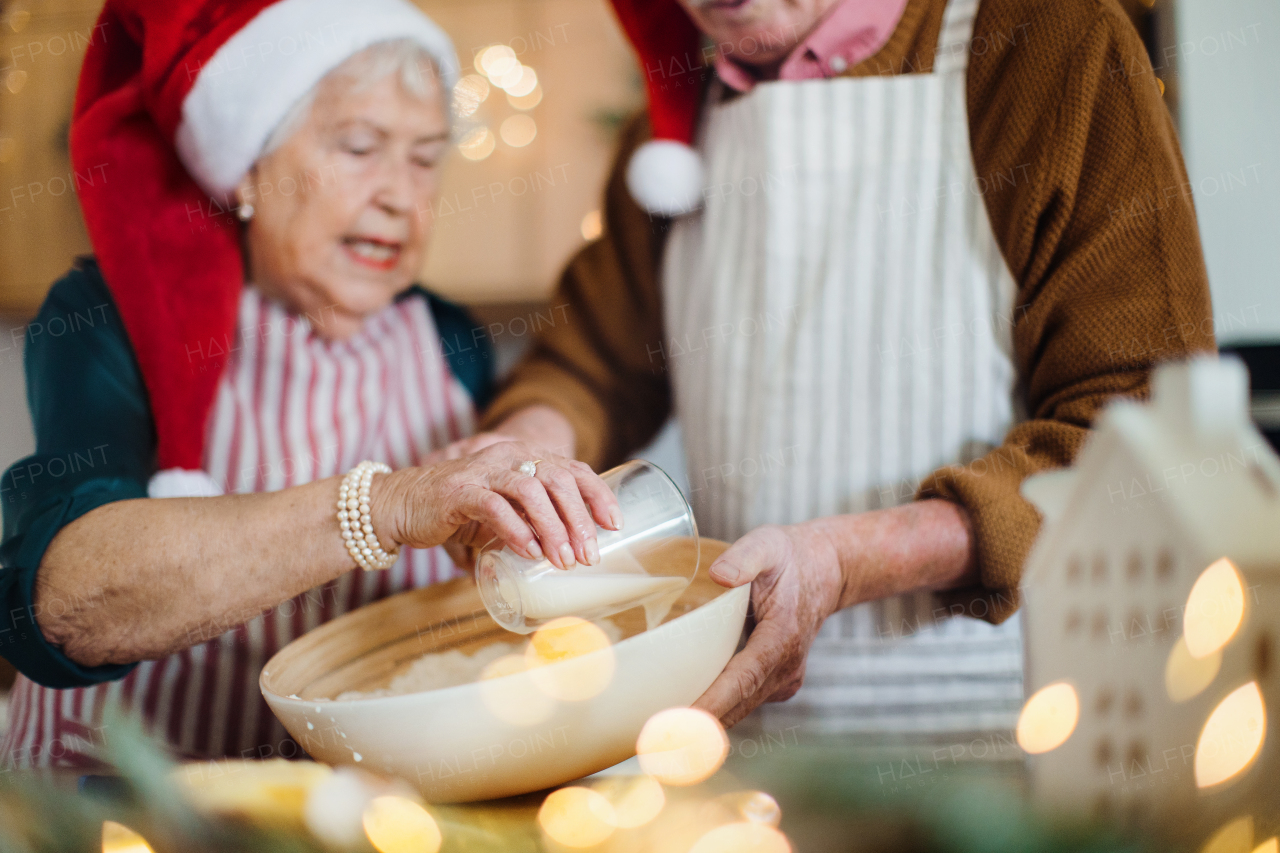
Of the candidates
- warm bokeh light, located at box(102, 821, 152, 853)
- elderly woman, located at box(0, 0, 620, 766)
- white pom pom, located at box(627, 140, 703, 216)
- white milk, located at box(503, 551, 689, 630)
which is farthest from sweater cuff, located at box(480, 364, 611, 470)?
warm bokeh light, located at box(102, 821, 152, 853)

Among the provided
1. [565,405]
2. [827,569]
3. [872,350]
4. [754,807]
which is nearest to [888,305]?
[872,350]

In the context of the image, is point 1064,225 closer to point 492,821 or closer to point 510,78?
point 492,821

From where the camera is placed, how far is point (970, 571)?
0.64 m

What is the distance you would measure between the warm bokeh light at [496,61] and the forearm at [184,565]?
676 millimetres

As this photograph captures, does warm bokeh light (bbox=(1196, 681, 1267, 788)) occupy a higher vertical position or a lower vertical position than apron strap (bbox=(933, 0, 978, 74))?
lower

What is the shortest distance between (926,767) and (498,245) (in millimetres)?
872

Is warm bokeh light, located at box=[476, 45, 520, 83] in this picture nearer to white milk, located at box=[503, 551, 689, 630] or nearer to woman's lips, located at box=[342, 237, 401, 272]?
woman's lips, located at box=[342, 237, 401, 272]

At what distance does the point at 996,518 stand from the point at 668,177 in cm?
46

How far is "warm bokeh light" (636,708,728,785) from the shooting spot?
0.48 metres

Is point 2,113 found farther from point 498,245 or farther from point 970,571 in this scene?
point 970,571

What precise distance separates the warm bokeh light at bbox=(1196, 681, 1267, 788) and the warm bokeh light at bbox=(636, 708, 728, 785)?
25 centimetres

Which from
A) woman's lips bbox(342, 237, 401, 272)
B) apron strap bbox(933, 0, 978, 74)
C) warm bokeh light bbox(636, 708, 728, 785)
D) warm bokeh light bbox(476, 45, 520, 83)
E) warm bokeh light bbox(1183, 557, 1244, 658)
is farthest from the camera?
warm bokeh light bbox(476, 45, 520, 83)

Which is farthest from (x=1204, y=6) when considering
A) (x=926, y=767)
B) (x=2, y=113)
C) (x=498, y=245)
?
(x=2, y=113)

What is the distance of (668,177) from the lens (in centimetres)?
82
